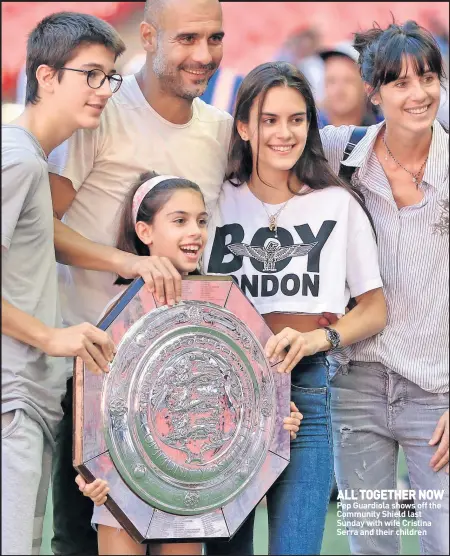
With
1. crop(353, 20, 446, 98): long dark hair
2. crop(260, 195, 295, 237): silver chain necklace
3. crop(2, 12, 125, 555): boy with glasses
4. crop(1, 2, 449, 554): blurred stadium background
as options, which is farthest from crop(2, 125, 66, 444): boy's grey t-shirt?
crop(1, 2, 449, 554): blurred stadium background

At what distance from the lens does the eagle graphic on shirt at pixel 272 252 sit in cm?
284

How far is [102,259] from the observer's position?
2.73m

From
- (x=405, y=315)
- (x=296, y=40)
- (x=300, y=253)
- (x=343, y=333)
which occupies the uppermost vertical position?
(x=296, y=40)

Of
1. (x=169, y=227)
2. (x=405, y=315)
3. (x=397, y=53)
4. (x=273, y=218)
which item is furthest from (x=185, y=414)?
(x=397, y=53)

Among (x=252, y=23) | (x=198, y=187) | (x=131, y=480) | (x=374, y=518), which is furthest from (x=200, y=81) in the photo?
(x=252, y=23)

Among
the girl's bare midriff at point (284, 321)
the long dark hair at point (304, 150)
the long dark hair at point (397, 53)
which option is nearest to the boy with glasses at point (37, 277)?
the long dark hair at point (304, 150)

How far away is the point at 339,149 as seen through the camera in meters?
3.14

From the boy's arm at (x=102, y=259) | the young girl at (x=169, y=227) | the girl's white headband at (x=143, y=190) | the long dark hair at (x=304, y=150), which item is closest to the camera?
the boy's arm at (x=102, y=259)

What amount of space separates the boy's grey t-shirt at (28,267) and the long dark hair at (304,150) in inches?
26.0

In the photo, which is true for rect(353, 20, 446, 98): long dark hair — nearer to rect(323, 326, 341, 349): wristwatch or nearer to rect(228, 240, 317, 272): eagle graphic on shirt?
rect(228, 240, 317, 272): eagle graphic on shirt

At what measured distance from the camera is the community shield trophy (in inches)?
98.5

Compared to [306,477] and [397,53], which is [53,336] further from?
[397,53]

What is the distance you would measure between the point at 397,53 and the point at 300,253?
683 mm

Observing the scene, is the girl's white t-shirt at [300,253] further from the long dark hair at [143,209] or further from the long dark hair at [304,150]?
the long dark hair at [143,209]
